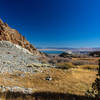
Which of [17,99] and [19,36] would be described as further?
[19,36]

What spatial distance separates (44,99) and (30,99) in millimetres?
738

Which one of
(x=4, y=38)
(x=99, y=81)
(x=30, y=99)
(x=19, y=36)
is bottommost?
(x=30, y=99)

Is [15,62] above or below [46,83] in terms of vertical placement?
above

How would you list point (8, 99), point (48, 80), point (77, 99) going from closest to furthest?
point (8, 99)
point (77, 99)
point (48, 80)

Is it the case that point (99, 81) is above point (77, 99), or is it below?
above

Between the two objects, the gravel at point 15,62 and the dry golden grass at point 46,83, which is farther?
the gravel at point 15,62

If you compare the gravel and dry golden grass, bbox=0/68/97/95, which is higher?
the gravel

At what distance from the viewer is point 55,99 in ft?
14.1

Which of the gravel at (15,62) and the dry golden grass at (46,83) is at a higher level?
the gravel at (15,62)

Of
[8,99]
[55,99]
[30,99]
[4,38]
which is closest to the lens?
[8,99]

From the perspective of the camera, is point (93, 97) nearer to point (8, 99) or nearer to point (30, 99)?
point (30, 99)

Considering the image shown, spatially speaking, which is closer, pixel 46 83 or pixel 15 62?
pixel 46 83

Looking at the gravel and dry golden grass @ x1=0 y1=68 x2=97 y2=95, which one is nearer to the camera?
dry golden grass @ x1=0 y1=68 x2=97 y2=95

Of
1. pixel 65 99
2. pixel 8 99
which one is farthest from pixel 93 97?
pixel 8 99
